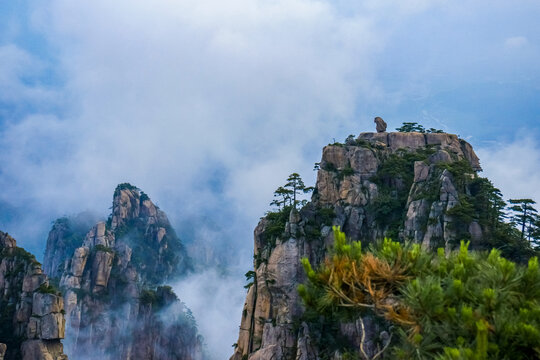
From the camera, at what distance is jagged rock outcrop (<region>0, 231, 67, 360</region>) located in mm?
63438

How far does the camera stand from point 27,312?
65.8 metres

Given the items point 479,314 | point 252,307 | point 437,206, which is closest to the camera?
point 479,314

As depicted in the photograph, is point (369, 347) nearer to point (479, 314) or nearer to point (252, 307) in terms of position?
point (252, 307)

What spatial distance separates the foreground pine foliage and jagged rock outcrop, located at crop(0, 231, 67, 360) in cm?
5822

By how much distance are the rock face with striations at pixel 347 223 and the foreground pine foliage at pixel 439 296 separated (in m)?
33.0

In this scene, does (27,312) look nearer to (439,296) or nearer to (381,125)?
(381,125)

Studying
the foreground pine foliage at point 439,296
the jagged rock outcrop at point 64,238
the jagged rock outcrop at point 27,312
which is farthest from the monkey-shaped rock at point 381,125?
the jagged rock outcrop at point 64,238

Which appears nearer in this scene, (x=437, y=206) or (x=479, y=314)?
(x=479, y=314)

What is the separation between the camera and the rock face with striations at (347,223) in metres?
50.0

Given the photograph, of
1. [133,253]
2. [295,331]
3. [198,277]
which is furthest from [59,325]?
[198,277]

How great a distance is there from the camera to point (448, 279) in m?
13.6

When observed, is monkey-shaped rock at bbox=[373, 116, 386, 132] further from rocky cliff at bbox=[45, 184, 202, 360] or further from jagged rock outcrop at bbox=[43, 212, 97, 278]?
jagged rock outcrop at bbox=[43, 212, 97, 278]

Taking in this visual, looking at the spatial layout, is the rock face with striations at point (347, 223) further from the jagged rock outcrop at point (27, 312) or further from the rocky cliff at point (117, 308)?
the rocky cliff at point (117, 308)

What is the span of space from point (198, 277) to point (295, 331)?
323ft
